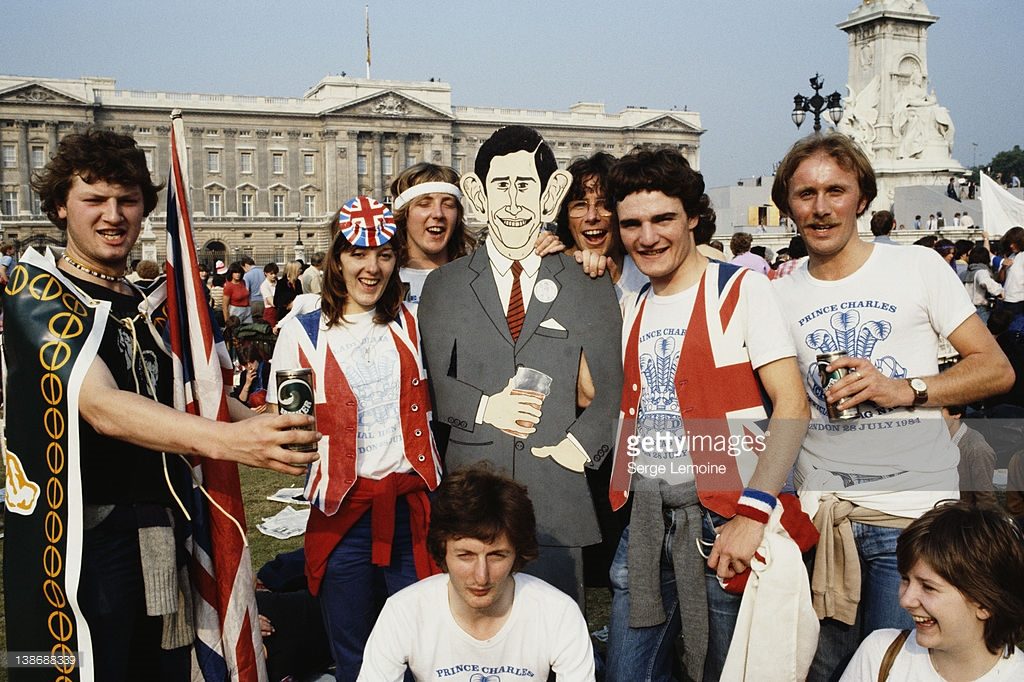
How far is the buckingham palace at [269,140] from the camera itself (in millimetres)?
55250

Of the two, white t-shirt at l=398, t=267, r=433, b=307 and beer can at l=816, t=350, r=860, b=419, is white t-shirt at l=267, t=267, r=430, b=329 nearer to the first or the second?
white t-shirt at l=398, t=267, r=433, b=307

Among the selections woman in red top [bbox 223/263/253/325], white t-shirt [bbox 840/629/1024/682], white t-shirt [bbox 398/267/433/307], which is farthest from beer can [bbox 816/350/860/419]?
woman in red top [bbox 223/263/253/325]

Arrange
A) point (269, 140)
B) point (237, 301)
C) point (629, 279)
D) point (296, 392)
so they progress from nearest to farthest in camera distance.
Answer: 1. point (296, 392)
2. point (629, 279)
3. point (237, 301)
4. point (269, 140)

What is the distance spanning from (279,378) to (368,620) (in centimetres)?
117

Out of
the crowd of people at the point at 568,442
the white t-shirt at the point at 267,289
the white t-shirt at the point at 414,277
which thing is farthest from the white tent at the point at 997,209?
the crowd of people at the point at 568,442

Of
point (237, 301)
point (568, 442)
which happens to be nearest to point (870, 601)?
point (568, 442)

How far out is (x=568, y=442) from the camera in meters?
2.82

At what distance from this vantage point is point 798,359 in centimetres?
261

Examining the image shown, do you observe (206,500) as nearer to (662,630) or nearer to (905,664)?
(662,630)

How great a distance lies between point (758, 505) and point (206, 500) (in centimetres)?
151

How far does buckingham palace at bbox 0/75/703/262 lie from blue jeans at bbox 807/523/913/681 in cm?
5458

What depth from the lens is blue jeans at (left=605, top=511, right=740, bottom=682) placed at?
8.00 feet

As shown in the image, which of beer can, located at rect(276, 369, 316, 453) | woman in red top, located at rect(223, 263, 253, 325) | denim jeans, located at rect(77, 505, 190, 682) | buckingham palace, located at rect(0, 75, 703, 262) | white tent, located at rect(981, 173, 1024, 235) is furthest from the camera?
buckingham palace, located at rect(0, 75, 703, 262)

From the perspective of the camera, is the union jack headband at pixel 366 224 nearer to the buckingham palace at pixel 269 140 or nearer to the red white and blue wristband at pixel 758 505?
the red white and blue wristband at pixel 758 505
